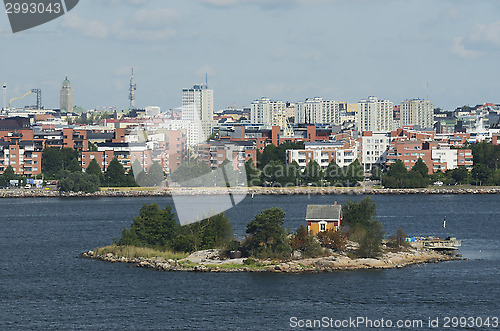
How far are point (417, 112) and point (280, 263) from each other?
9029 cm

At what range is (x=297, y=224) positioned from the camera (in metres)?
30.9

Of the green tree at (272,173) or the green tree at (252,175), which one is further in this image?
the green tree at (272,173)

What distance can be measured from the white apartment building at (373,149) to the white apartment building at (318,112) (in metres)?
50.3

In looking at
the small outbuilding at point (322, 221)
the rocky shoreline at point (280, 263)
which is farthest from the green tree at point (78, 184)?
the small outbuilding at point (322, 221)

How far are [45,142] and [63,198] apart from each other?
1038 centimetres

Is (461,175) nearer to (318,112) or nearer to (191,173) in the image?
(191,173)

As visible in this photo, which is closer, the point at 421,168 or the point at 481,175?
the point at 481,175

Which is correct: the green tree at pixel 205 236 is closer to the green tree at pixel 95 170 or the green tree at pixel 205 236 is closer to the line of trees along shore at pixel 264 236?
the line of trees along shore at pixel 264 236

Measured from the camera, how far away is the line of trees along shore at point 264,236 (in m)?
21.6

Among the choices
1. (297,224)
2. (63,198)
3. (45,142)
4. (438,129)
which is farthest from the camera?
(438,129)

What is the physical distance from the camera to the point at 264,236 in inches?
846

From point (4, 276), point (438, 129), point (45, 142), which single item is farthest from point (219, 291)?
point (438, 129)

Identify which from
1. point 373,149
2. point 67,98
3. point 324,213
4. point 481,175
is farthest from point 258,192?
point 67,98

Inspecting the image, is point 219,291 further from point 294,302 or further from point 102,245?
point 102,245
